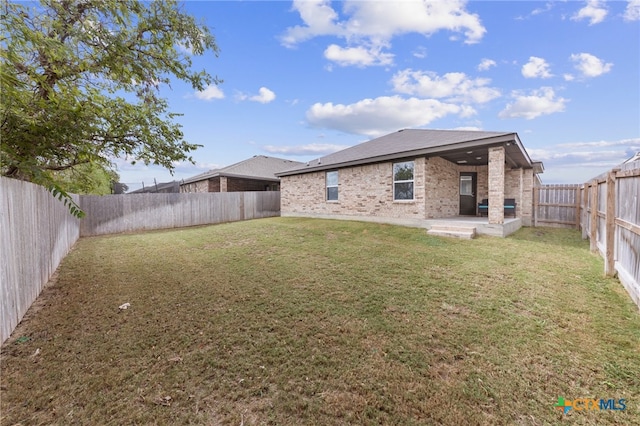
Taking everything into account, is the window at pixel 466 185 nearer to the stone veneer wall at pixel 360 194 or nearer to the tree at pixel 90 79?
the stone veneer wall at pixel 360 194

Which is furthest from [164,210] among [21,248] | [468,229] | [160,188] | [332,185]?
[468,229]

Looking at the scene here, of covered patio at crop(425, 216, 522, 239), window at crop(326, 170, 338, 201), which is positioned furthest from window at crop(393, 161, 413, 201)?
window at crop(326, 170, 338, 201)

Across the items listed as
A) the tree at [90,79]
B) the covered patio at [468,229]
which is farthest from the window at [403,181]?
the tree at [90,79]

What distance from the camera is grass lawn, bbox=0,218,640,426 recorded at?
6.42ft

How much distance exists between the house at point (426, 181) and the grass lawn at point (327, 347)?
4.16m

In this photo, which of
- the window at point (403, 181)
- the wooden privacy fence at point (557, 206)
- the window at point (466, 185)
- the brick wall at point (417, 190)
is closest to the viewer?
the brick wall at point (417, 190)

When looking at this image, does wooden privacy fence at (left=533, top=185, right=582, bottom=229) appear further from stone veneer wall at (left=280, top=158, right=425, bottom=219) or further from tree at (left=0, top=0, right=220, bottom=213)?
tree at (left=0, top=0, right=220, bottom=213)

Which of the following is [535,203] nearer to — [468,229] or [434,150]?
[468,229]

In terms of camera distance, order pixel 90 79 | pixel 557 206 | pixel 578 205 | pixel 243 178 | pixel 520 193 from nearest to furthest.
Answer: pixel 90 79 < pixel 578 205 < pixel 557 206 < pixel 520 193 < pixel 243 178

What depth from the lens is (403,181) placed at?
1041 centimetres

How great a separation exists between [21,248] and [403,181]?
10156 mm

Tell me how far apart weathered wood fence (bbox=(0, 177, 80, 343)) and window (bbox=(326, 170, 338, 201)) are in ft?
33.0

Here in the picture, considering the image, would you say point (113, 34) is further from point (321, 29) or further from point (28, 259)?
point (321, 29)

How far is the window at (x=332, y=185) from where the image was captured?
513 inches
